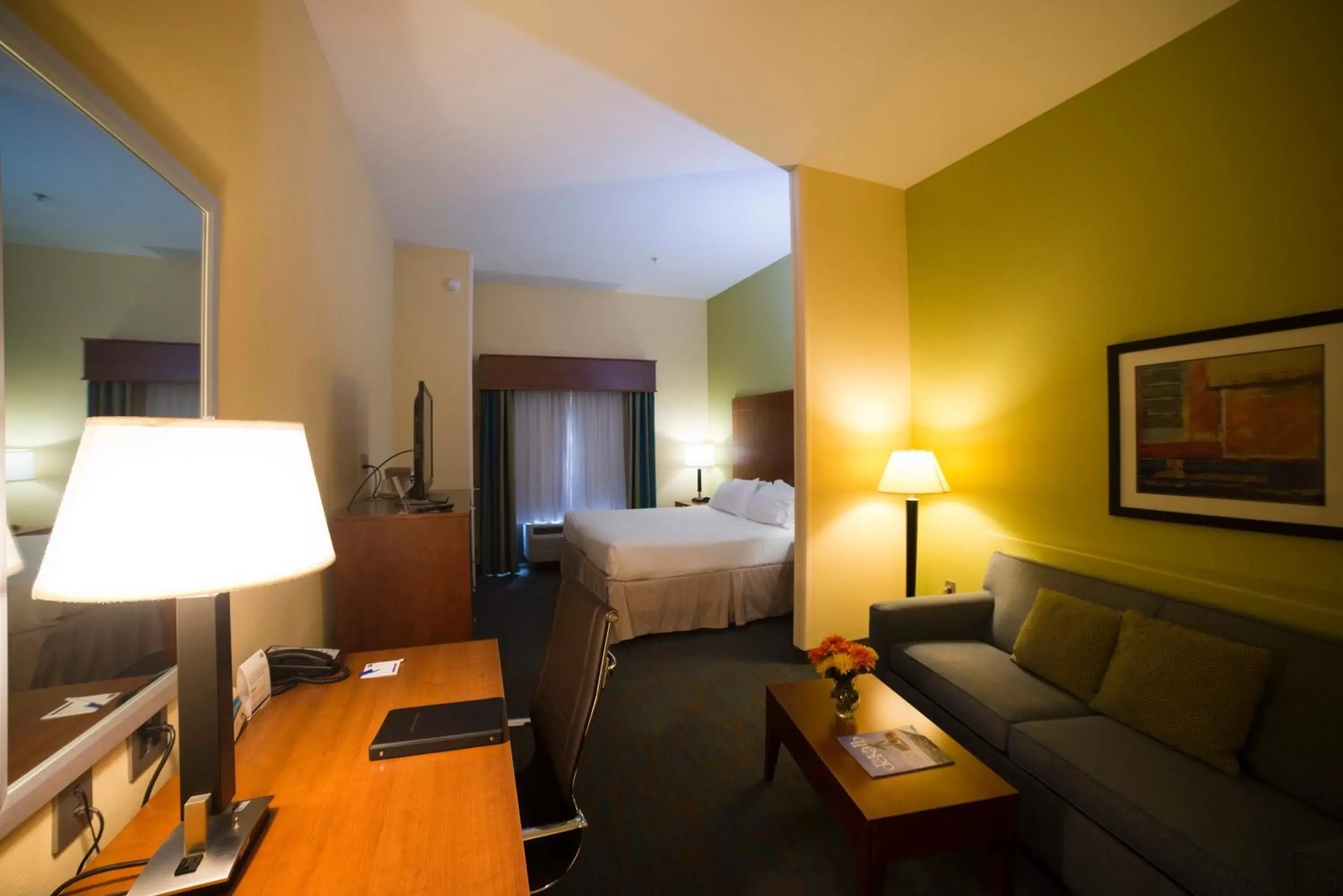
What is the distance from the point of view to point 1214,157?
6.67ft

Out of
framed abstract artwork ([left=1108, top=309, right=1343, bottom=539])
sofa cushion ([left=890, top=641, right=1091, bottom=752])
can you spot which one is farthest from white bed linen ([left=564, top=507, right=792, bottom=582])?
framed abstract artwork ([left=1108, top=309, right=1343, bottom=539])

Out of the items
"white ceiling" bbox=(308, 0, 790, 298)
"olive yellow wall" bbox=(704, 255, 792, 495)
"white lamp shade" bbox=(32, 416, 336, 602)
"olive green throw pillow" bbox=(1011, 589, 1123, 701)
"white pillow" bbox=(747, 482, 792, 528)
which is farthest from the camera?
"olive yellow wall" bbox=(704, 255, 792, 495)

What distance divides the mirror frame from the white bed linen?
105 inches

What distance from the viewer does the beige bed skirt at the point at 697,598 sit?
3643 mm

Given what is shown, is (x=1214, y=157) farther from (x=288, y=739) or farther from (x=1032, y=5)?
(x=288, y=739)

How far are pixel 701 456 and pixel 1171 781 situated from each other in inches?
199

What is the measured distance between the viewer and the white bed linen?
3676 mm

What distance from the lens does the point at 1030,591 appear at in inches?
98.8

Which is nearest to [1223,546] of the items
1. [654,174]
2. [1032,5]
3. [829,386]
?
[829,386]

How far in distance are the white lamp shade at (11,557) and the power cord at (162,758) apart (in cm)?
51

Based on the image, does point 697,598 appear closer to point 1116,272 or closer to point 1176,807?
point 1176,807

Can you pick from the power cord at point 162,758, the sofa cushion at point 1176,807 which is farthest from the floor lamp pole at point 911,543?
the power cord at point 162,758

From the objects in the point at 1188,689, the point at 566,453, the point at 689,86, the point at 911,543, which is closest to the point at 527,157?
the point at 689,86

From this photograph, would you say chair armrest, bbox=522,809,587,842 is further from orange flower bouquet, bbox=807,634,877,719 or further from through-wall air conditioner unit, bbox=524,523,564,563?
through-wall air conditioner unit, bbox=524,523,564,563
